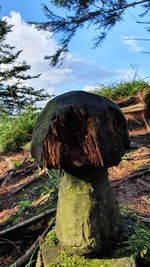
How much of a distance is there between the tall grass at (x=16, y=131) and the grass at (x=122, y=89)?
1630 millimetres

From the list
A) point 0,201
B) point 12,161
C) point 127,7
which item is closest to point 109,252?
point 0,201

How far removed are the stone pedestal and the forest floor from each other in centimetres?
89

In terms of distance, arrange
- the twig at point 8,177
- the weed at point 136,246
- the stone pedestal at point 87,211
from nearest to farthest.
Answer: the stone pedestal at point 87,211
the weed at point 136,246
the twig at point 8,177

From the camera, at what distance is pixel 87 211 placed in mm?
2543

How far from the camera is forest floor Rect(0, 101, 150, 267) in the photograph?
3.69 m

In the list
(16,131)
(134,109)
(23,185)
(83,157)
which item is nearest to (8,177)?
(23,185)

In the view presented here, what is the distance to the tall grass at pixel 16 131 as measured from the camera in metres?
7.40

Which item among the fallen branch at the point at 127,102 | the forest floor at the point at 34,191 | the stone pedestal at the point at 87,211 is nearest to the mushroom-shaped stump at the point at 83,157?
the stone pedestal at the point at 87,211

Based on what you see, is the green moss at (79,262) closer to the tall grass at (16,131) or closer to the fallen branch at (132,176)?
the fallen branch at (132,176)

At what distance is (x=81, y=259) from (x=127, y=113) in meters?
5.03

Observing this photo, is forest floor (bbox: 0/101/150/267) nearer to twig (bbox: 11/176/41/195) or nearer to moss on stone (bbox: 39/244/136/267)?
twig (bbox: 11/176/41/195)

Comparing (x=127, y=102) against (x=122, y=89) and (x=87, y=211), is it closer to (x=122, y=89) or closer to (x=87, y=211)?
(x=122, y=89)

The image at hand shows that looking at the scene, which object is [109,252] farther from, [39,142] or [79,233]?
[39,142]

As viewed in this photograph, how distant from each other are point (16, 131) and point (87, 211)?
5.09 m
